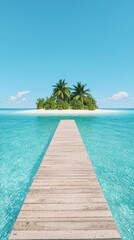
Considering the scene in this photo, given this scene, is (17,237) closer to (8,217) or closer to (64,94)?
(8,217)

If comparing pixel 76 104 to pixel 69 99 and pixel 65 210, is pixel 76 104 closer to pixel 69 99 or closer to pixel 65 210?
pixel 69 99

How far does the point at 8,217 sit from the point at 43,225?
1.99 m

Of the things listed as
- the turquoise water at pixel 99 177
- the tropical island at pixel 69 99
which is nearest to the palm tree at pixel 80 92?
the tropical island at pixel 69 99

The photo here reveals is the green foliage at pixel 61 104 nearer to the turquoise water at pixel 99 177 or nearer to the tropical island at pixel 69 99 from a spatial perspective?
the tropical island at pixel 69 99

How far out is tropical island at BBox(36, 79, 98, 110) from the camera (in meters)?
44.2

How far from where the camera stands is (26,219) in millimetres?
2816

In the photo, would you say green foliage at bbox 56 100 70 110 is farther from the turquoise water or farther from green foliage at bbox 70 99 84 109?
the turquoise water

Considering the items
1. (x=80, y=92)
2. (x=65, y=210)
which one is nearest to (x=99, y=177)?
(x=65, y=210)

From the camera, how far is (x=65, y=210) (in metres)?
3.06

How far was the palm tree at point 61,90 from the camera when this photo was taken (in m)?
43.9

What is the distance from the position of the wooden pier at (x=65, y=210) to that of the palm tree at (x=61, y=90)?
4037cm

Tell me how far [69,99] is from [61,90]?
14.2 feet

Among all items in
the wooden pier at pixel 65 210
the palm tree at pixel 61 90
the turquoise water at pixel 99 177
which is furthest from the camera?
the palm tree at pixel 61 90

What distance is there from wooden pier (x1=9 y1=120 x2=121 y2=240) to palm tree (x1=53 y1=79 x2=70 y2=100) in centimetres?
4037
